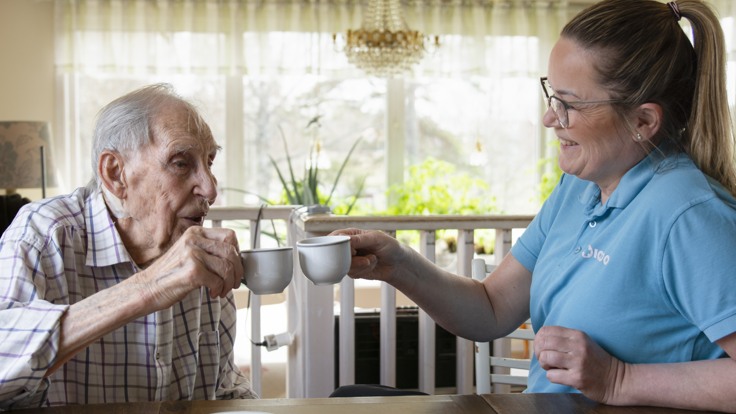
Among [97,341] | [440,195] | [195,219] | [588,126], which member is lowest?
[97,341]

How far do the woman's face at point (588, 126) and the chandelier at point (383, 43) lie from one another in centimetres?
372

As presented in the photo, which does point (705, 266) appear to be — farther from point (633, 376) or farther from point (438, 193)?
point (438, 193)

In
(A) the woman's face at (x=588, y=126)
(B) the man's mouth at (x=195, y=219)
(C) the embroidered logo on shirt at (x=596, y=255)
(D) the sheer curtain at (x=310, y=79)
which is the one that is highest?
(D) the sheer curtain at (x=310, y=79)

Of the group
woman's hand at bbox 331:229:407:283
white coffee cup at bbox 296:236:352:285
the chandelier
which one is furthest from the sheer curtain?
white coffee cup at bbox 296:236:352:285

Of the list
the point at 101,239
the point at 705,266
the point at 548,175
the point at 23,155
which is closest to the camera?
the point at 705,266

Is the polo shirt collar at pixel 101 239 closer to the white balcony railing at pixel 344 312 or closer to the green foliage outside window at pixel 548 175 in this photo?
the white balcony railing at pixel 344 312

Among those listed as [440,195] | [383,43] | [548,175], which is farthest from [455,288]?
[548,175]

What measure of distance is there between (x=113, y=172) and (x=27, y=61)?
515 cm

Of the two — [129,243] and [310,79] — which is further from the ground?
[310,79]

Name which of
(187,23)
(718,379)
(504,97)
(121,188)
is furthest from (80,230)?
(504,97)

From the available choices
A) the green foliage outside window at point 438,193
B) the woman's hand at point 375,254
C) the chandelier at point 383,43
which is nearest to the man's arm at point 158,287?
the woman's hand at point 375,254

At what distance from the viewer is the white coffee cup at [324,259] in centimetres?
125

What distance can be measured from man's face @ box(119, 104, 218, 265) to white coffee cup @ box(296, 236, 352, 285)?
0.26 m

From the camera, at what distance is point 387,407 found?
1096 mm
